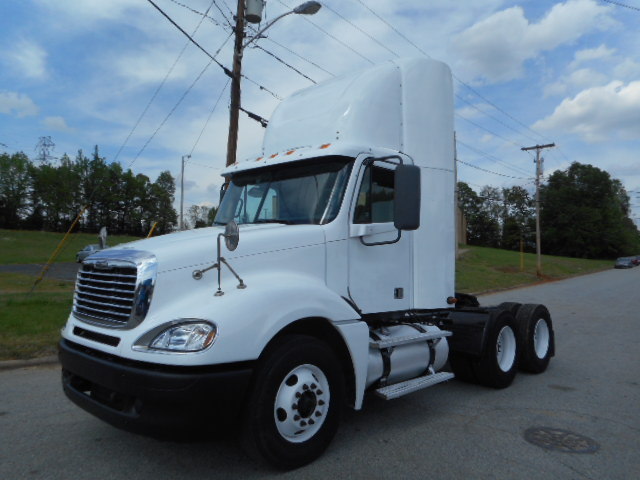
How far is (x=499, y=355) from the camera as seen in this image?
6086 mm

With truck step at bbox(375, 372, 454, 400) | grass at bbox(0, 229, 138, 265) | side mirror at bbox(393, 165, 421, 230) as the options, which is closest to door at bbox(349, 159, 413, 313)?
side mirror at bbox(393, 165, 421, 230)

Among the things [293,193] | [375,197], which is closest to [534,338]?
[375,197]

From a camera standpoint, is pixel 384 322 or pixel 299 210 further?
pixel 384 322

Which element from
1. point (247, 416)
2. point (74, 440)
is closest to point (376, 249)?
point (247, 416)

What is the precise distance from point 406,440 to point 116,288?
8.92ft

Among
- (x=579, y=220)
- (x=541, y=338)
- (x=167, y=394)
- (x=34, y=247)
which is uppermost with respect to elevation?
(x=579, y=220)

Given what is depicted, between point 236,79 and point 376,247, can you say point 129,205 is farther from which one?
point 376,247

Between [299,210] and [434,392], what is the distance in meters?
2.93

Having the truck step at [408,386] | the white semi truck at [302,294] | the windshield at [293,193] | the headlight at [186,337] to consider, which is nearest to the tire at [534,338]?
the white semi truck at [302,294]

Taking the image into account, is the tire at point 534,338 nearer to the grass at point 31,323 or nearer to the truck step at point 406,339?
the truck step at point 406,339

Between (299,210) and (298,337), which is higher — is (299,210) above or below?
above

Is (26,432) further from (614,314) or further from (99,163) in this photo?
(99,163)

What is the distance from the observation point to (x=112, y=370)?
3.11 metres

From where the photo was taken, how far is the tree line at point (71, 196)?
7869 centimetres
